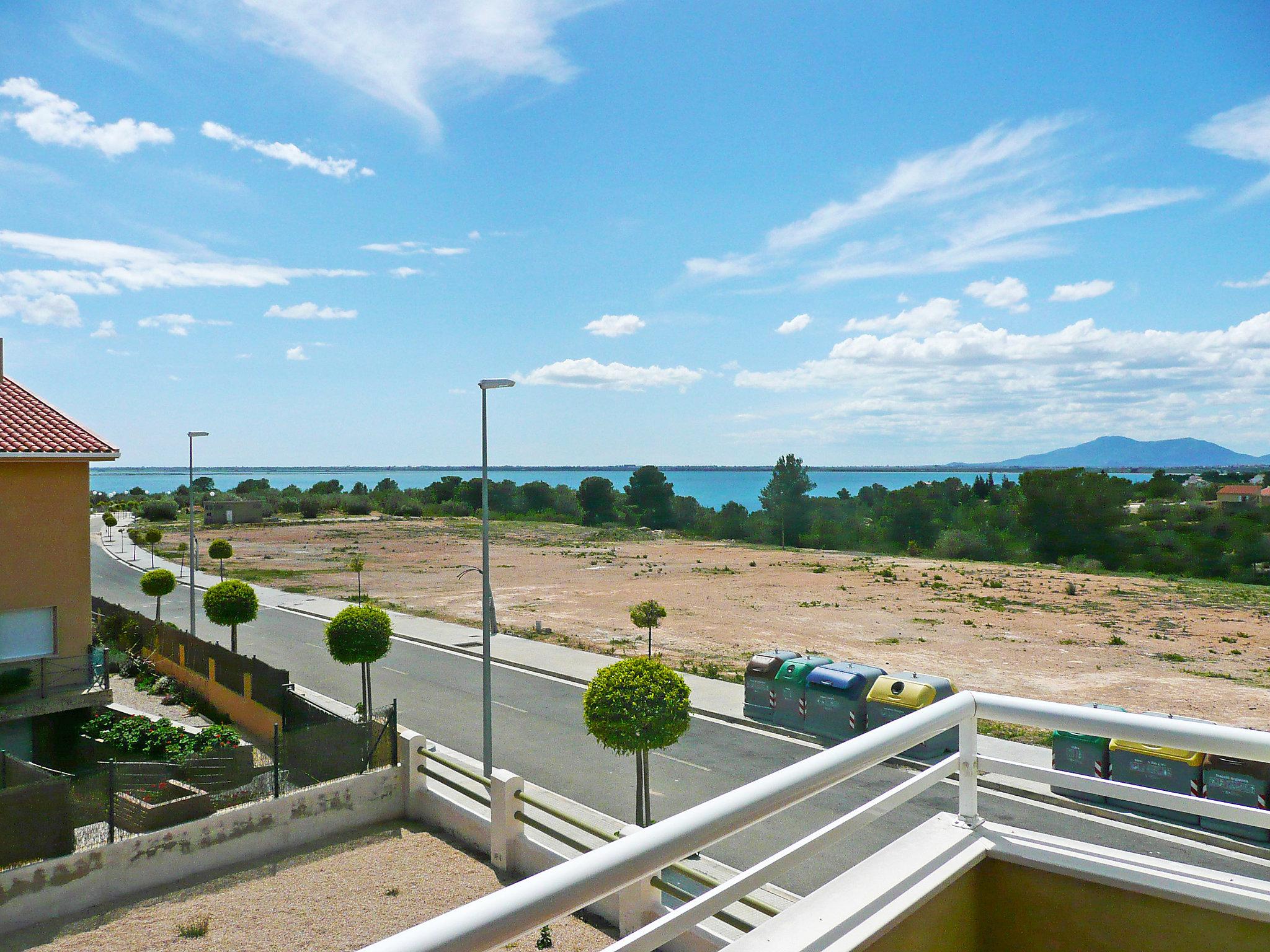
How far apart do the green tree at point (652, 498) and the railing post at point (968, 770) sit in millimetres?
121884

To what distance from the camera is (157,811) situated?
39.6 feet

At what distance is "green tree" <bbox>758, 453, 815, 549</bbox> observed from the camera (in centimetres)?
10112

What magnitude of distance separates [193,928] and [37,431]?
1263cm

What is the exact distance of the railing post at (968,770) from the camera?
9.84 feet

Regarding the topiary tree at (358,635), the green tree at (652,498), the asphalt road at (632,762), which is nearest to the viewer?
the asphalt road at (632,762)

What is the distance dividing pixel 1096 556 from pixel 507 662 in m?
68.7

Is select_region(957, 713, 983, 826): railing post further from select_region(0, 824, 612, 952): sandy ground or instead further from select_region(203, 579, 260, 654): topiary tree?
select_region(203, 579, 260, 654): topiary tree

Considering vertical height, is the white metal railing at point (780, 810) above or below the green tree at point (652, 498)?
above

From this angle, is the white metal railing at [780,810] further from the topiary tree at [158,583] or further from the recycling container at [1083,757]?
the topiary tree at [158,583]

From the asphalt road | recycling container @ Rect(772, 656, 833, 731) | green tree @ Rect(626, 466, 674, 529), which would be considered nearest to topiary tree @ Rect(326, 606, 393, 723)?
the asphalt road

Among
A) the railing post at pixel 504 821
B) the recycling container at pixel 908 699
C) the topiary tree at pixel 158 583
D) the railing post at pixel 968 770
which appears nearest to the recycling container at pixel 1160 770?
the recycling container at pixel 908 699

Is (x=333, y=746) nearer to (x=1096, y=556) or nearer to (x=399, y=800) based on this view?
(x=399, y=800)

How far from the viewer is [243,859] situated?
12562mm

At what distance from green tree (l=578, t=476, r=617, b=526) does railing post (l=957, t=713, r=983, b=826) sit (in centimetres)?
12448
